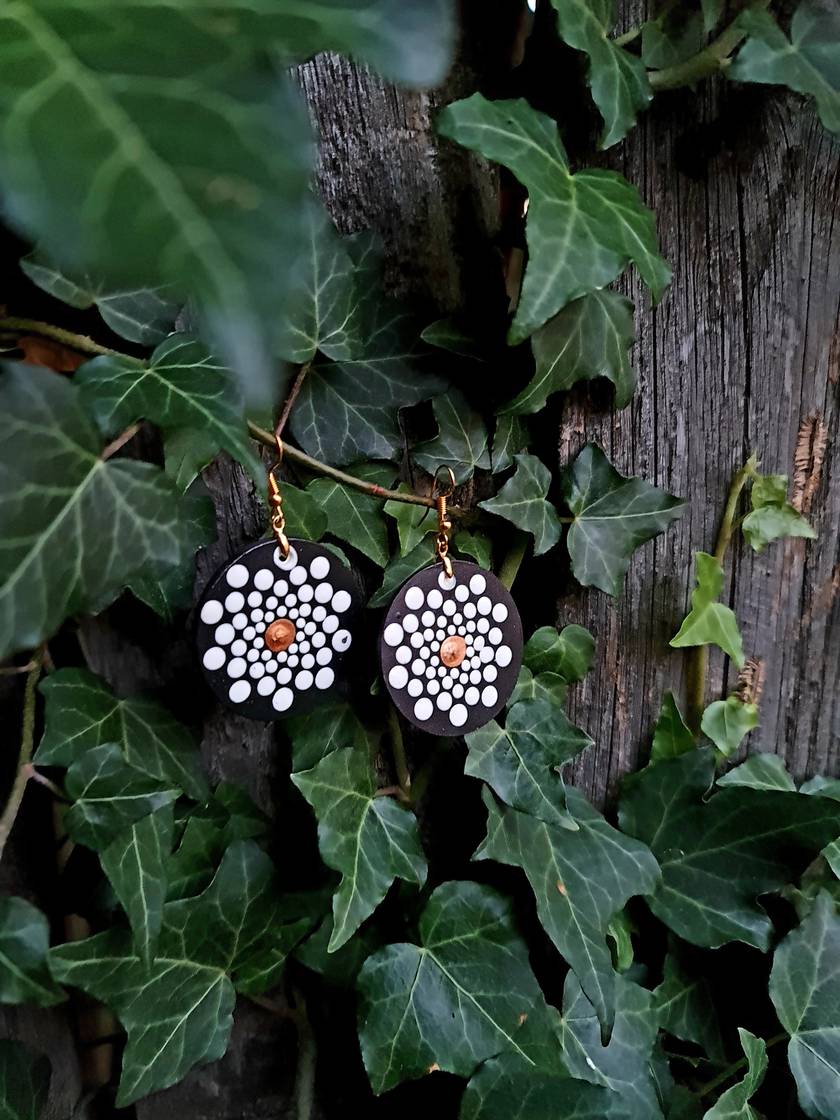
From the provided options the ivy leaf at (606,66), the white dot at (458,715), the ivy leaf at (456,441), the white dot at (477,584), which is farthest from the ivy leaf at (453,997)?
the ivy leaf at (606,66)

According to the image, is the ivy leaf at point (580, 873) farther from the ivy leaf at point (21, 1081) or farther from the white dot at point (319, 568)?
the ivy leaf at point (21, 1081)

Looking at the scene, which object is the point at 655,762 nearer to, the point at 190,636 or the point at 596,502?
the point at 596,502

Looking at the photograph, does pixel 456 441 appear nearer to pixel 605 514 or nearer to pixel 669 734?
pixel 605 514

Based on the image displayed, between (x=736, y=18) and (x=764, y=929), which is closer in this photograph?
(x=736, y=18)

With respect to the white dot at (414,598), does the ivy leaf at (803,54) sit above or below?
above

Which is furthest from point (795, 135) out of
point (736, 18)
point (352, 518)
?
point (352, 518)

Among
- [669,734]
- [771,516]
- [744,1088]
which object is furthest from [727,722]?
[744,1088]

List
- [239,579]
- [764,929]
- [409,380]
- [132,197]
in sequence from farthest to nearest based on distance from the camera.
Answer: [764,929], [409,380], [239,579], [132,197]
